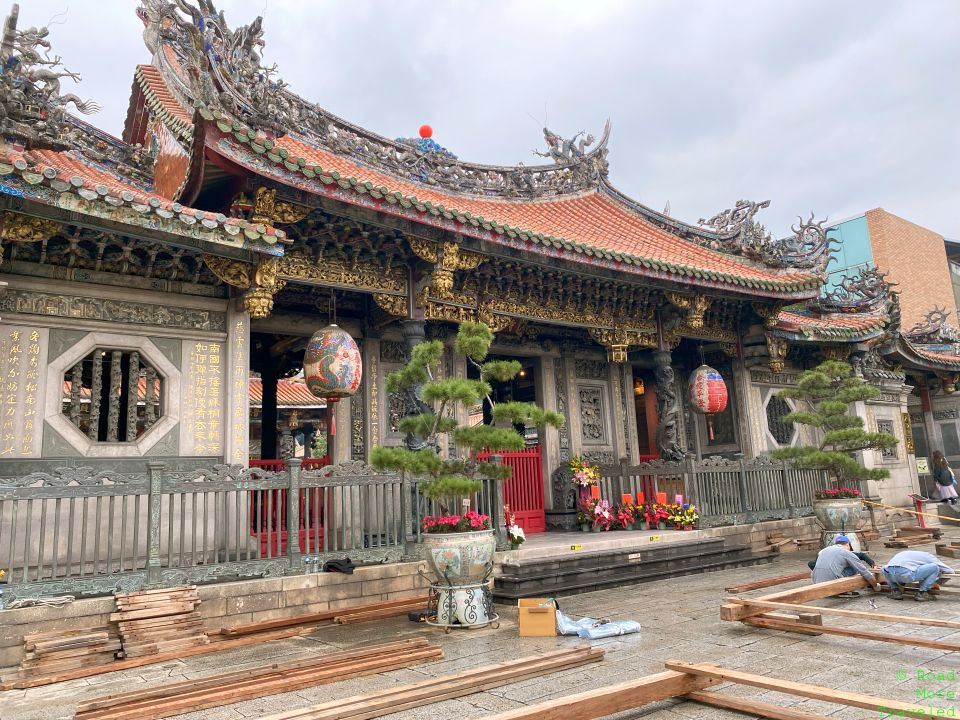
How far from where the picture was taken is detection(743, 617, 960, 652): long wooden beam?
4.55 m

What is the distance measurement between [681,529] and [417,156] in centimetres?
712

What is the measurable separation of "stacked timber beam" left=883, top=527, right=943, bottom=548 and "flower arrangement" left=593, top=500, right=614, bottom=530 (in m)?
5.14

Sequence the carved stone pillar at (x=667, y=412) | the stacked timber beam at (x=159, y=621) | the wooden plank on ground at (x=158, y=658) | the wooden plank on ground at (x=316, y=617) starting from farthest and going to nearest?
the carved stone pillar at (x=667, y=412) < the wooden plank on ground at (x=316, y=617) < the stacked timber beam at (x=159, y=621) < the wooden plank on ground at (x=158, y=658)

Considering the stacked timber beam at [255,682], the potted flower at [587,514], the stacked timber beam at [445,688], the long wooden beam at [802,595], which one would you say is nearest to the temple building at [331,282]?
the potted flower at [587,514]

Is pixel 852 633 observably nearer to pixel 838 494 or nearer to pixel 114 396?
pixel 838 494

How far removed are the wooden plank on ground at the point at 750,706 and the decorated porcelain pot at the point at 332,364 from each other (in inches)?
200

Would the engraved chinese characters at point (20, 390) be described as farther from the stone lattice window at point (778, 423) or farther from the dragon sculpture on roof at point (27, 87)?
the stone lattice window at point (778, 423)

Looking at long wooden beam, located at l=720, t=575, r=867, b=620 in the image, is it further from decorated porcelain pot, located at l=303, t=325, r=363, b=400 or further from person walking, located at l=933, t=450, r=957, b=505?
person walking, located at l=933, t=450, r=957, b=505

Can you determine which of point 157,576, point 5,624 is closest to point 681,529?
point 157,576

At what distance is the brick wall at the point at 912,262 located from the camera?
28688mm

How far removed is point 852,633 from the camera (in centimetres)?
512

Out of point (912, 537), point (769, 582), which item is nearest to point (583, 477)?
point (769, 582)

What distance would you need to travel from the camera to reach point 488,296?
1021 centimetres

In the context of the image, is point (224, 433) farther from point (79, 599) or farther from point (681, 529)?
point (681, 529)
